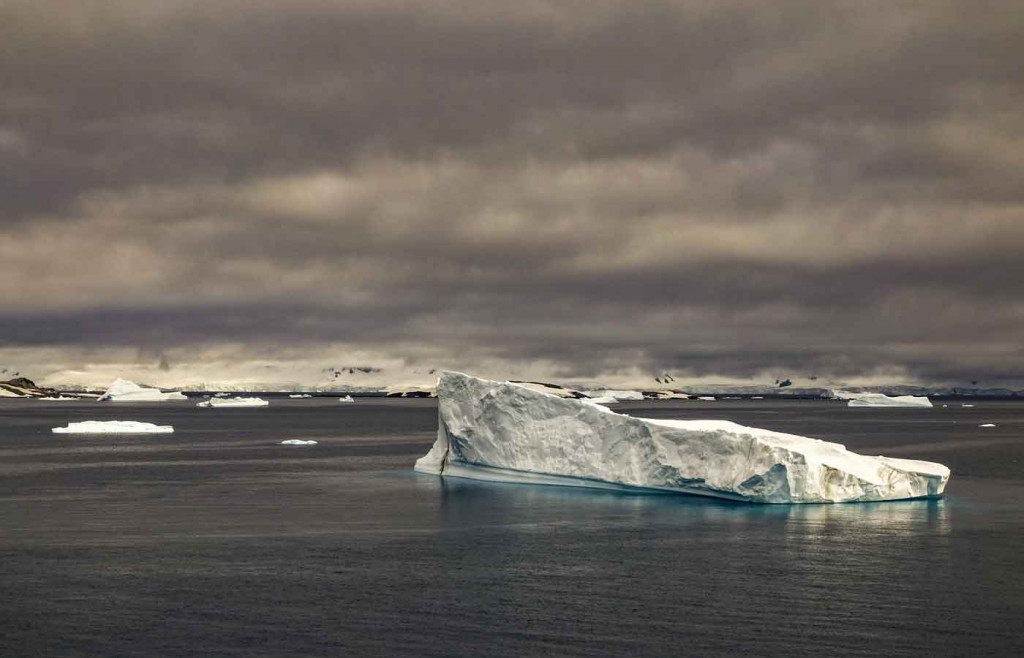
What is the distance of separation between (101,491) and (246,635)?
2372 centimetres

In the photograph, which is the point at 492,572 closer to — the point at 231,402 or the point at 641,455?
the point at 641,455

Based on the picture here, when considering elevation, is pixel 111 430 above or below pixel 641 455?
above

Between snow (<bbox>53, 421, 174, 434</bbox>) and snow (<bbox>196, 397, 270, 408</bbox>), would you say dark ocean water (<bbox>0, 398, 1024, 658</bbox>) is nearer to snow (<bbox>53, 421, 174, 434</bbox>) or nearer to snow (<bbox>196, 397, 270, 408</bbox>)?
snow (<bbox>53, 421, 174, 434</bbox>)

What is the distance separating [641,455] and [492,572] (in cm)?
1444

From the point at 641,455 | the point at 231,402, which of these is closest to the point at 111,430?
the point at 641,455

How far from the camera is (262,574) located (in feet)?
70.3

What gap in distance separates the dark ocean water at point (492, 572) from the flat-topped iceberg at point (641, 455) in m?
0.70

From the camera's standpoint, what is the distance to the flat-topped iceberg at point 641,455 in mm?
32000

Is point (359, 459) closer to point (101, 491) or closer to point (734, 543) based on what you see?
point (101, 491)

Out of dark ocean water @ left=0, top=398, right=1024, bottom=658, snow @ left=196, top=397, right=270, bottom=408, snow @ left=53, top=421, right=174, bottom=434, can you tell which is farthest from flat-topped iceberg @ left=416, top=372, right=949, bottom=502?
snow @ left=196, top=397, right=270, bottom=408

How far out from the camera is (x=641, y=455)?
3538 cm

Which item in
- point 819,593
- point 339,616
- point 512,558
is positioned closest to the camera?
point 339,616

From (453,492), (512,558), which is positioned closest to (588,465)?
(453,492)

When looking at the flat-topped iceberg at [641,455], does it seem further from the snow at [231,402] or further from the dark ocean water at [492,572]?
the snow at [231,402]
